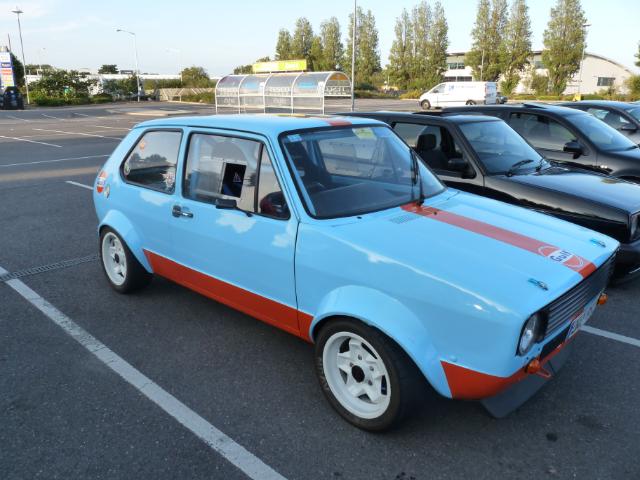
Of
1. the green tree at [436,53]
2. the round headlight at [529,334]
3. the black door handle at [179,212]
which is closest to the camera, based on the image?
the round headlight at [529,334]

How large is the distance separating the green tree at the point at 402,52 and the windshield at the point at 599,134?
67.0 metres

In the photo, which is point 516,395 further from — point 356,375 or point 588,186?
point 588,186

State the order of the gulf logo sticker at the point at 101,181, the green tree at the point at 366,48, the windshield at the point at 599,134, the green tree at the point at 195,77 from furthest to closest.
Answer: the green tree at the point at 366,48 → the green tree at the point at 195,77 → the windshield at the point at 599,134 → the gulf logo sticker at the point at 101,181

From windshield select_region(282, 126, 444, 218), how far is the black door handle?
3.20ft

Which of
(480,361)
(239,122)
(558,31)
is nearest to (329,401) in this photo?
(480,361)

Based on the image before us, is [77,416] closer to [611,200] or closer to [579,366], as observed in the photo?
[579,366]

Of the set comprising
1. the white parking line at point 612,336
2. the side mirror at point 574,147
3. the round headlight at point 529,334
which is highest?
the side mirror at point 574,147

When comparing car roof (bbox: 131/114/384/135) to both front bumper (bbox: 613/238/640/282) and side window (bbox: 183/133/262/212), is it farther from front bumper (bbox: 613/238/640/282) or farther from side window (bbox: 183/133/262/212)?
front bumper (bbox: 613/238/640/282)

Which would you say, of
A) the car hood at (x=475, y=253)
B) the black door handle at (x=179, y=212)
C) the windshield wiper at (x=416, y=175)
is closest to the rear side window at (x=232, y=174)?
the black door handle at (x=179, y=212)

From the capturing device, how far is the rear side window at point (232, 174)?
10.7ft

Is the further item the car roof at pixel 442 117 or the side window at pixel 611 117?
the side window at pixel 611 117

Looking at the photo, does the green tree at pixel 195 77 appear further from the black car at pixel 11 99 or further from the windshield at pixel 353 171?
the windshield at pixel 353 171

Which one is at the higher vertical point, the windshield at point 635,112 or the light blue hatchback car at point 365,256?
the windshield at point 635,112

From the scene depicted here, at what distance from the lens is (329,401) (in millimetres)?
3082
